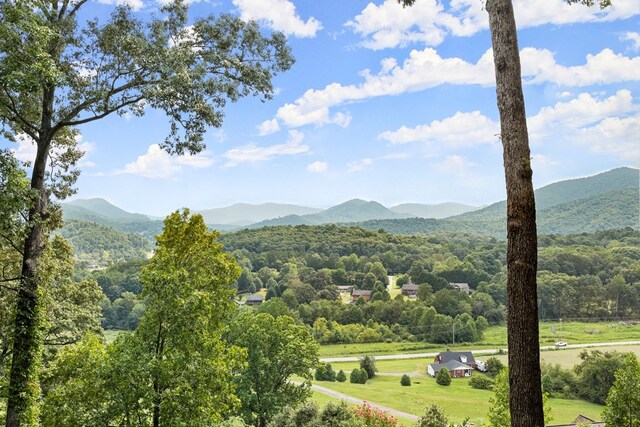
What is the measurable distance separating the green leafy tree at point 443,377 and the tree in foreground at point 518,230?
137 ft

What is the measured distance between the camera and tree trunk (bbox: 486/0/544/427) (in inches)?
146

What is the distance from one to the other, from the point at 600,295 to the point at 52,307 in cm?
7627

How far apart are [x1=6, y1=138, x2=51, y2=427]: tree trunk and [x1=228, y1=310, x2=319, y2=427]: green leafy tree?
1223 centimetres

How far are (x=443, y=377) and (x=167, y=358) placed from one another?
3903 centimetres

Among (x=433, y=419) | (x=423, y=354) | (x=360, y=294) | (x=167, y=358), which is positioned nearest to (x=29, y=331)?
(x=167, y=358)

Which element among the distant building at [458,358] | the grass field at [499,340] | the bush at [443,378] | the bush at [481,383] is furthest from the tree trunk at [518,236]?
the grass field at [499,340]

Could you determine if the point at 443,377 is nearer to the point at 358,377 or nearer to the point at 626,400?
the point at 358,377

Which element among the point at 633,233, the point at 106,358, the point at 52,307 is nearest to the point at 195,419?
the point at 106,358

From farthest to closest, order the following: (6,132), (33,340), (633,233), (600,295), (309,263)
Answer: (633,233), (309,263), (600,295), (6,132), (33,340)

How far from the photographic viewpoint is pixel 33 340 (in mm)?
7391

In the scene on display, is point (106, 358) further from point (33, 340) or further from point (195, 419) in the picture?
point (195, 419)

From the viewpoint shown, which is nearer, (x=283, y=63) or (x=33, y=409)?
(x=33, y=409)

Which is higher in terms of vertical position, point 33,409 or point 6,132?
point 6,132

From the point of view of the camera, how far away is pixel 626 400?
13.2m
